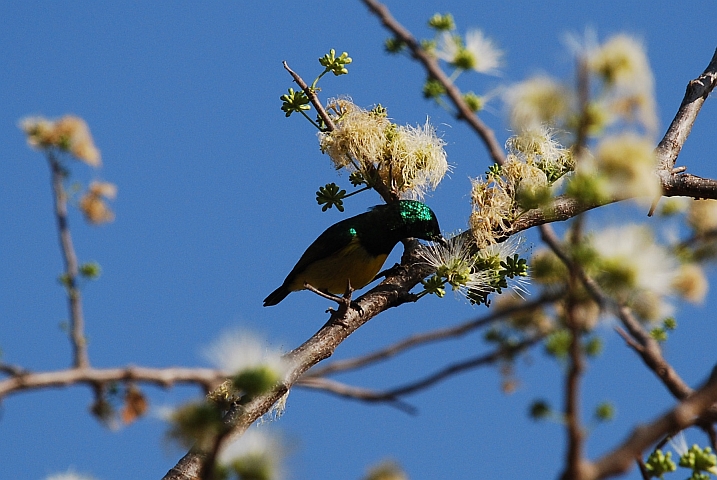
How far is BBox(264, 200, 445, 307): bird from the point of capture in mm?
5922

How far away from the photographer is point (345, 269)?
632 cm

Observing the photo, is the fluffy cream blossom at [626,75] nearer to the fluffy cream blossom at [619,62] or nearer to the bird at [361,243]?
the fluffy cream blossom at [619,62]

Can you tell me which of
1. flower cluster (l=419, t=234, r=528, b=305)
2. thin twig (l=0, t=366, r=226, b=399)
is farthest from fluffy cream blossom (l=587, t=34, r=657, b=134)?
flower cluster (l=419, t=234, r=528, b=305)

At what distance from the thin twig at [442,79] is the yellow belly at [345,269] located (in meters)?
4.27

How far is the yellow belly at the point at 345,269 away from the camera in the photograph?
6.27 m

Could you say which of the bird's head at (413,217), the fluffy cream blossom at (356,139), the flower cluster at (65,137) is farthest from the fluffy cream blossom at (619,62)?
the bird's head at (413,217)

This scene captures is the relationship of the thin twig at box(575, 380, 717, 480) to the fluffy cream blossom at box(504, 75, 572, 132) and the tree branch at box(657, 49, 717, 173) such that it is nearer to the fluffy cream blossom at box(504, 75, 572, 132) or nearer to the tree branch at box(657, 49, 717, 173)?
the fluffy cream blossom at box(504, 75, 572, 132)

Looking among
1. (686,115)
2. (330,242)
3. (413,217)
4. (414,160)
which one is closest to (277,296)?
(330,242)

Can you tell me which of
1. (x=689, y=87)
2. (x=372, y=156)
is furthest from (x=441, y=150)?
(x=689, y=87)

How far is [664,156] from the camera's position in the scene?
17.9ft

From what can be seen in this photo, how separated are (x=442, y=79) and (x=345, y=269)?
14.6 feet

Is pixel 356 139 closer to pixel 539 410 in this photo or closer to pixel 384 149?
pixel 384 149

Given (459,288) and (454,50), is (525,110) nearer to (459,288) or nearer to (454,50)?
(454,50)

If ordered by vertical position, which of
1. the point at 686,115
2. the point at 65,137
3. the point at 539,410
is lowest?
the point at 539,410
